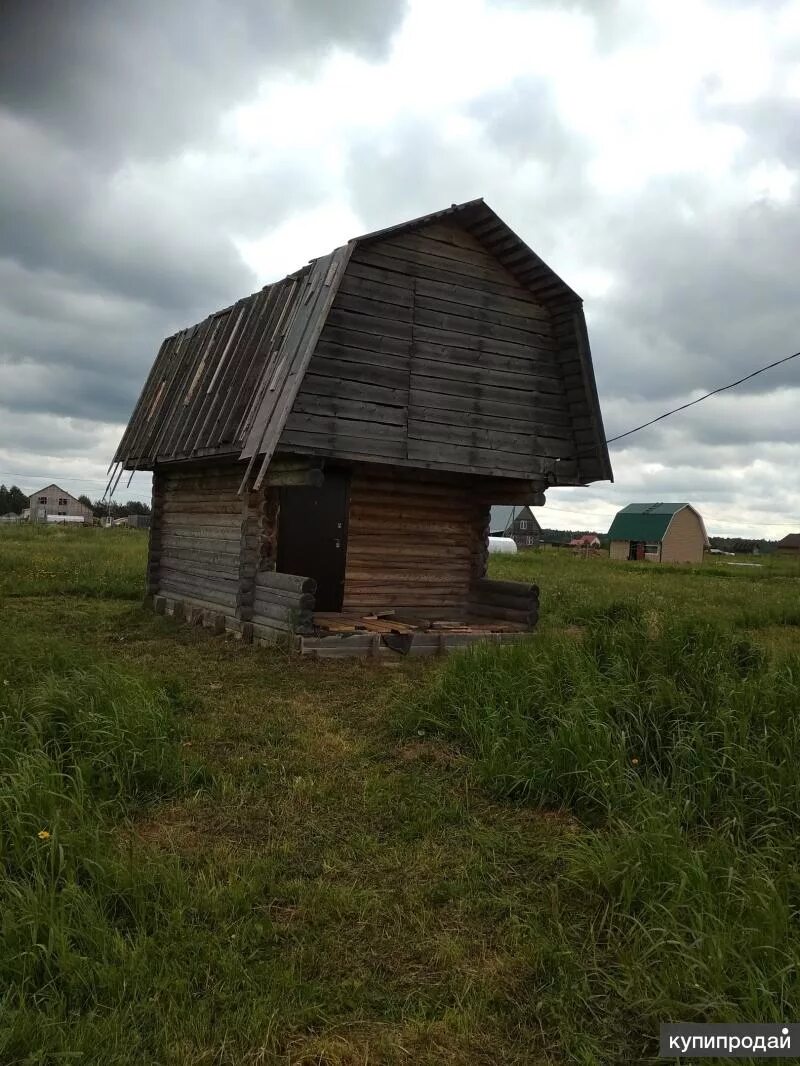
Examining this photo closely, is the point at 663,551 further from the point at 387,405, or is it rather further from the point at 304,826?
the point at 304,826

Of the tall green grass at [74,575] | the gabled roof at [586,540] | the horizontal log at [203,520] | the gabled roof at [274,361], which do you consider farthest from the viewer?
the gabled roof at [586,540]

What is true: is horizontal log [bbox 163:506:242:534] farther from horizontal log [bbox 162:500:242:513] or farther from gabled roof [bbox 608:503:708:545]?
gabled roof [bbox 608:503:708:545]

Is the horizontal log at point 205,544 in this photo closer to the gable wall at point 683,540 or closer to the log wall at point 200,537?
the log wall at point 200,537

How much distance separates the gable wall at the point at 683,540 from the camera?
210 feet

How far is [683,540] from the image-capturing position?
65.3 m

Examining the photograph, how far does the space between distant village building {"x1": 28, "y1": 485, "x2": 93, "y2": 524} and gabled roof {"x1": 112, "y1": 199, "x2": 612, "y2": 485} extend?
12338 centimetres

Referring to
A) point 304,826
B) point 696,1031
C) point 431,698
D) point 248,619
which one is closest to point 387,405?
point 248,619

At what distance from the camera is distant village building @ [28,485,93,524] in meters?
130

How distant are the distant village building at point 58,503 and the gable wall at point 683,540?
9579 cm

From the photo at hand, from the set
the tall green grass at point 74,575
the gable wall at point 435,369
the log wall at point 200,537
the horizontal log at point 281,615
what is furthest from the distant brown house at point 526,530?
the horizontal log at point 281,615

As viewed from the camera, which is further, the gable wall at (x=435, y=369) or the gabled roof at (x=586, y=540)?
the gabled roof at (x=586, y=540)

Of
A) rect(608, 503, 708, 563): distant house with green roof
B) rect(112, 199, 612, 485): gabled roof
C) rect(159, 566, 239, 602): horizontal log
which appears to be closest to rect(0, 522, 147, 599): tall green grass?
rect(159, 566, 239, 602): horizontal log

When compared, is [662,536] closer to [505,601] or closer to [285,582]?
[505,601]

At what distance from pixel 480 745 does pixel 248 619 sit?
252 inches
